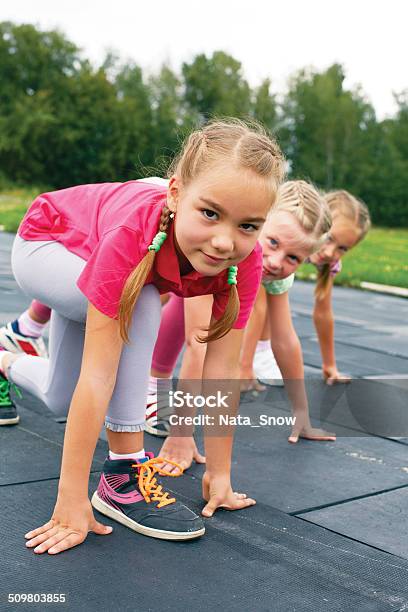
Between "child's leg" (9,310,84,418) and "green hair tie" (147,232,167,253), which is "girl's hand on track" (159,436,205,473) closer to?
"child's leg" (9,310,84,418)

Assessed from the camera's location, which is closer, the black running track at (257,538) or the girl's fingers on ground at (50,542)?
the black running track at (257,538)

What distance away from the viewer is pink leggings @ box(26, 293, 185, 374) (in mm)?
3107

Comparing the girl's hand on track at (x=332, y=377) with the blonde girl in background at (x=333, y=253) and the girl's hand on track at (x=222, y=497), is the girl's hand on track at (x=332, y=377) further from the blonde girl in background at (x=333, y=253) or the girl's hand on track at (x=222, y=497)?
the girl's hand on track at (x=222, y=497)

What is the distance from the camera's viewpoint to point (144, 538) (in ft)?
6.59

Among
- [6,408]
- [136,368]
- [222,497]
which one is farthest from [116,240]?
[6,408]

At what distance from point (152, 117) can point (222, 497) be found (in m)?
48.1

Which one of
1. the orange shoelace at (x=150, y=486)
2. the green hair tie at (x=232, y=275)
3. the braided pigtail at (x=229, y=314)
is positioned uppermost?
the green hair tie at (x=232, y=275)

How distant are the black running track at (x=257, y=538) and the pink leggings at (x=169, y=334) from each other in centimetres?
37

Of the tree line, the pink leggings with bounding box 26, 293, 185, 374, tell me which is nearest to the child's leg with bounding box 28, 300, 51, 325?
the pink leggings with bounding box 26, 293, 185, 374

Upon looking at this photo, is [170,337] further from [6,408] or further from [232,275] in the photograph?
[232,275]

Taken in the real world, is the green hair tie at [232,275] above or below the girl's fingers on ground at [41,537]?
above

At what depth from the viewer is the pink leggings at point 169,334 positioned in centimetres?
311

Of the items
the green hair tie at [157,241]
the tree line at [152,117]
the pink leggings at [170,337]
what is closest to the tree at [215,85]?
the tree line at [152,117]

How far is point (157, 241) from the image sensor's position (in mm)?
1997
